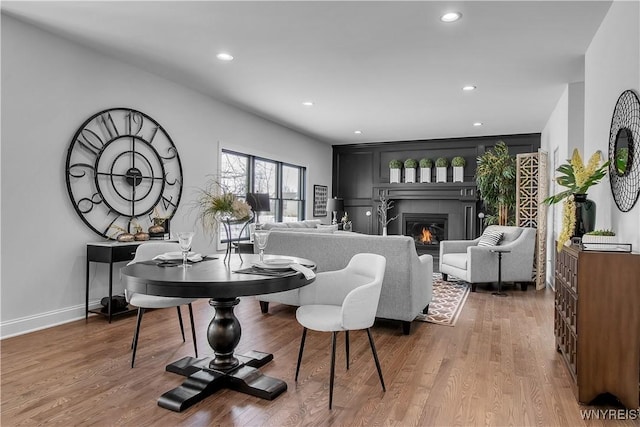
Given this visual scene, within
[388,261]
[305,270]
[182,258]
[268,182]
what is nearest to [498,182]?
[268,182]

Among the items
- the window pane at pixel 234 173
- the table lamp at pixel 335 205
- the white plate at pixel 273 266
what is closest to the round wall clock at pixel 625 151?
the white plate at pixel 273 266

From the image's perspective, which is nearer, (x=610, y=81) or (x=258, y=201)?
(x=610, y=81)

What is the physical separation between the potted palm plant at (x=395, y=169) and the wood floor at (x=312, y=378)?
545 centimetres

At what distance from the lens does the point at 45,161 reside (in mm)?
3717

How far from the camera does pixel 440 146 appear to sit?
8820mm

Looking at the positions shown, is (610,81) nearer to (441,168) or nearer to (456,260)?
(456,260)

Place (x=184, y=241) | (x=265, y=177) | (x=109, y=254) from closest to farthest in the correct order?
(x=184, y=241) < (x=109, y=254) < (x=265, y=177)

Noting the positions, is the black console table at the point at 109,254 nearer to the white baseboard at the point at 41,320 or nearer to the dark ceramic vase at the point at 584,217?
the white baseboard at the point at 41,320

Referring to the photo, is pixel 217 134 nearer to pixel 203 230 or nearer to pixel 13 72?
pixel 203 230

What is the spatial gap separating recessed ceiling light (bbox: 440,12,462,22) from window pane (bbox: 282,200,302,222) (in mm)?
5076

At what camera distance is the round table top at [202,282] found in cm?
202

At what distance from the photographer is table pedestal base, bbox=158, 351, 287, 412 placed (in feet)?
7.52

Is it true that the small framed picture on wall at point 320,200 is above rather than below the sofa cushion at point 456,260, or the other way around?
above

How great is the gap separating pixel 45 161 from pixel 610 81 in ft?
15.5
